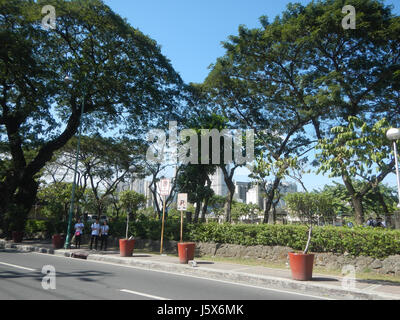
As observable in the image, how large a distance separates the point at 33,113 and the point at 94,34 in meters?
6.97

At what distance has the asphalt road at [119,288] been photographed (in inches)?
247

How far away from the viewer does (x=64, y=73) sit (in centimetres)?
1989

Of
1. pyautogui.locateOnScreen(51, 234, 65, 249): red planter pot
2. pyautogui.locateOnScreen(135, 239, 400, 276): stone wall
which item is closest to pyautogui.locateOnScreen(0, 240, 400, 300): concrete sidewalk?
pyautogui.locateOnScreen(135, 239, 400, 276): stone wall

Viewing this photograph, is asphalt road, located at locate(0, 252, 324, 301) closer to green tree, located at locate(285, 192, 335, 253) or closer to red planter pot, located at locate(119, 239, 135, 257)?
red planter pot, located at locate(119, 239, 135, 257)

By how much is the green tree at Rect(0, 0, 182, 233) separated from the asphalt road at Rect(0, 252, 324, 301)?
515 inches

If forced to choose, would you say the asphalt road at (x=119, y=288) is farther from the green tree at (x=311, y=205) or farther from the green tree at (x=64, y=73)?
the green tree at (x=311, y=205)

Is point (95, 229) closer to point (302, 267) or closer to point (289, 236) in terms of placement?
point (289, 236)

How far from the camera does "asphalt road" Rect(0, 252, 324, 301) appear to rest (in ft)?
20.6

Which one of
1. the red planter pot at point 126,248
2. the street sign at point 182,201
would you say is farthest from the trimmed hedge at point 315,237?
the red planter pot at point 126,248

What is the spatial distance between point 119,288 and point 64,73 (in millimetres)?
17095

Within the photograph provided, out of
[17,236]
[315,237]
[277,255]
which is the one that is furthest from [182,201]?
[17,236]

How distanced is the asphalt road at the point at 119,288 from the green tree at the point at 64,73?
42.9ft
